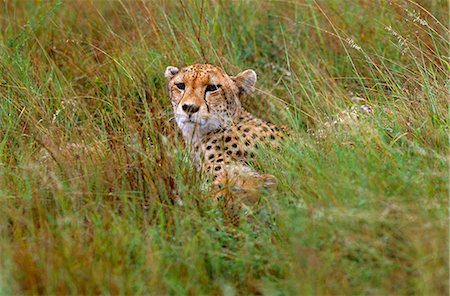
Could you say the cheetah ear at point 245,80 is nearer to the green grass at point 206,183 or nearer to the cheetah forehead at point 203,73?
the cheetah forehead at point 203,73

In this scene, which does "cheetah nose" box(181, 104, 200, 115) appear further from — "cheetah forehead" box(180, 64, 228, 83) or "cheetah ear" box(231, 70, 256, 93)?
"cheetah ear" box(231, 70, 256, 93)

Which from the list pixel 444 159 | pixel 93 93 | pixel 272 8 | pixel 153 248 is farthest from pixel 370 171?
pixel 272 8

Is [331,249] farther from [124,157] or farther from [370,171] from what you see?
[124,157]

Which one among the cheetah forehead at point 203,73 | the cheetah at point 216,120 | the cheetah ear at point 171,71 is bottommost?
the cheetah at point 216,120

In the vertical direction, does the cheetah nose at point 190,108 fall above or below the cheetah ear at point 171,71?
below

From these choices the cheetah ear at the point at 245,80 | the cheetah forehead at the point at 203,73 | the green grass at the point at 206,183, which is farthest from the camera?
the cheetah ear at the point at 245,80

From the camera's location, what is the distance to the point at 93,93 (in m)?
5.26

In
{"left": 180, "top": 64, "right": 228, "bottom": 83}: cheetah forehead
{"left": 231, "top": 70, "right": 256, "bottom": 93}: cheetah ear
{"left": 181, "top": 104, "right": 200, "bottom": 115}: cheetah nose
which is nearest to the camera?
{"left": 181, "top": 104, "right": 200, "bottom": 115}: cheetah nose

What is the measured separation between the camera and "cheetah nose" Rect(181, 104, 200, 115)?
4.53 m

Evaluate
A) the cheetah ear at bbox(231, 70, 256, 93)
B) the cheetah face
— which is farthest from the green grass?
the cheetah ear at bbox(231, 70, 256, 93)

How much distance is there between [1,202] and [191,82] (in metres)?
1.45

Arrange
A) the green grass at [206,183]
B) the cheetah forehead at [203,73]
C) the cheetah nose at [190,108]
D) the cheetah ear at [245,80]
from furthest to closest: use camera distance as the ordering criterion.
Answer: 1. the cheetah ear at [245,80]
2. the cheetah forehead at [203,73]
3. the cheetah nose at [190,108]
4. the green grass at [206,183]

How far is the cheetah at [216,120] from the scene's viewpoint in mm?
4559

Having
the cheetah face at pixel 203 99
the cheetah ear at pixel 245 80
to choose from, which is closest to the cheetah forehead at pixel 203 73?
the cheetah face at pixel 203 99
